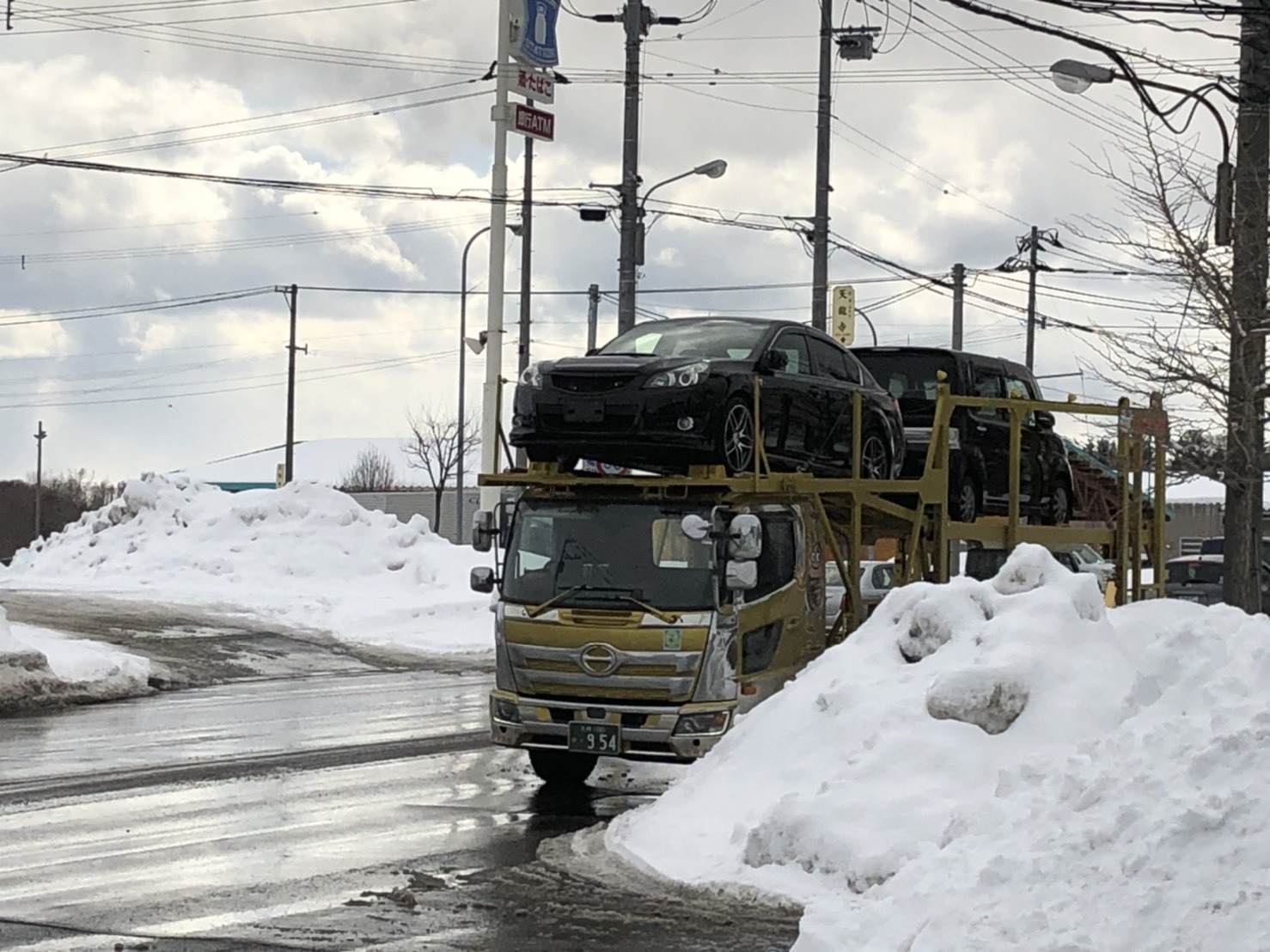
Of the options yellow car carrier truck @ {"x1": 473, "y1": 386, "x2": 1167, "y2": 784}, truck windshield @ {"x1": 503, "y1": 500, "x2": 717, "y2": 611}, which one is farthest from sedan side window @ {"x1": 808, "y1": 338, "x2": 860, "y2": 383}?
truck windshield @ {"x1": 503, "y1": 500, "x2": 717, "y2": 611}

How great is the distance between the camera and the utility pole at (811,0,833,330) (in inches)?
1196

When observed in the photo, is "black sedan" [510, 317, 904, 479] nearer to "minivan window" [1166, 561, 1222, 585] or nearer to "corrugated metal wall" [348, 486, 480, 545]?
"minivan window" [1166, 561, 1222, 585]

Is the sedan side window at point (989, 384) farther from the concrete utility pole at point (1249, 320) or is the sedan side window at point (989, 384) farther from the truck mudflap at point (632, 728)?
the truck mudflap at point (632, 728)

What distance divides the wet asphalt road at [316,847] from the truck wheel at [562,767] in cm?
13

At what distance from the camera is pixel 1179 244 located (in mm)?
16266

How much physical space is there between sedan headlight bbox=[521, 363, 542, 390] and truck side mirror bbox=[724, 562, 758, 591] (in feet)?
6.61

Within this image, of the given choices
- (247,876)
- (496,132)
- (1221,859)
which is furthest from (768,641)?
(496,132)

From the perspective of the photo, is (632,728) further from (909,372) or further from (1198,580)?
(1198,580)

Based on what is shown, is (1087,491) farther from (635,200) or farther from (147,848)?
(635,200)

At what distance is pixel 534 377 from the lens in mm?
12828

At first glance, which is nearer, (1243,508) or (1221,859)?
(1221,859)

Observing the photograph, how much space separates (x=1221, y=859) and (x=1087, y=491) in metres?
11.5

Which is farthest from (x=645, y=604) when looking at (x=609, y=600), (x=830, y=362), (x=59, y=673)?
(x=59, y=673)

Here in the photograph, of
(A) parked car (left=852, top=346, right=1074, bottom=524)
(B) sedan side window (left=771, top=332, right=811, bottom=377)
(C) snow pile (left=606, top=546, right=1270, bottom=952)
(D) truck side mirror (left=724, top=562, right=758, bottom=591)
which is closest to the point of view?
(C) snow pile (left=606, top=546, right=1270, bottom=952)
